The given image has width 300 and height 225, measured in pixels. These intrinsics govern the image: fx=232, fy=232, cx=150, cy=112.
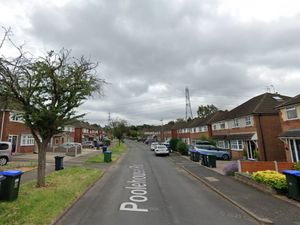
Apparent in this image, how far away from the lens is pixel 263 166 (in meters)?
14.3

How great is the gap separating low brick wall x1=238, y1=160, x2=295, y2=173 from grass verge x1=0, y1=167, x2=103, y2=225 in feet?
31.3

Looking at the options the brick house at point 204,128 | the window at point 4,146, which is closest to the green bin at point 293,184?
the window at point 4,146

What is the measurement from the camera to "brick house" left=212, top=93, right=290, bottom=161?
983 inches

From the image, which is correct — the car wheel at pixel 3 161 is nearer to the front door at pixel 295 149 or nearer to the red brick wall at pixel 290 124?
the front door at pixel 295 149

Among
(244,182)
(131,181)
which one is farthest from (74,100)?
(244,182)

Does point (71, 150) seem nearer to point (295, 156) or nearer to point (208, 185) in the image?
point (208, 185)

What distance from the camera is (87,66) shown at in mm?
11961

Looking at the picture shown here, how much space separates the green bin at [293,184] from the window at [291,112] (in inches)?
467

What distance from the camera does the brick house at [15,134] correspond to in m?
26.6

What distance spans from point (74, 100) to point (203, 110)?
76.6m

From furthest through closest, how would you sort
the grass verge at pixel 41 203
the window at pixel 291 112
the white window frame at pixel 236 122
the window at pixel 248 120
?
the white window frame at pixel 236 122, the window at pixel 248 120, the window at pixel 291 112, the grass verge at pixel 41 203

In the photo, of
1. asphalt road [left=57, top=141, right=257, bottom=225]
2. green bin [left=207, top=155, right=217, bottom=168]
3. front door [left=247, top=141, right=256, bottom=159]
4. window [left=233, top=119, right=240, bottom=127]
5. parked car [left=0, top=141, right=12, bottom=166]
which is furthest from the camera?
window [left=233, top=119, right=240, bottom=127]

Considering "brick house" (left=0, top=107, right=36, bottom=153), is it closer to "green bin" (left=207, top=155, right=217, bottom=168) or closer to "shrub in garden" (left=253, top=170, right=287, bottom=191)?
"green bin" (left=207, top=155, right=217, bottom=168)

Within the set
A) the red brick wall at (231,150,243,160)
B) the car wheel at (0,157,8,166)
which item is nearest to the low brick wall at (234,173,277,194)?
the red brick wall at (231,150,243,160)
